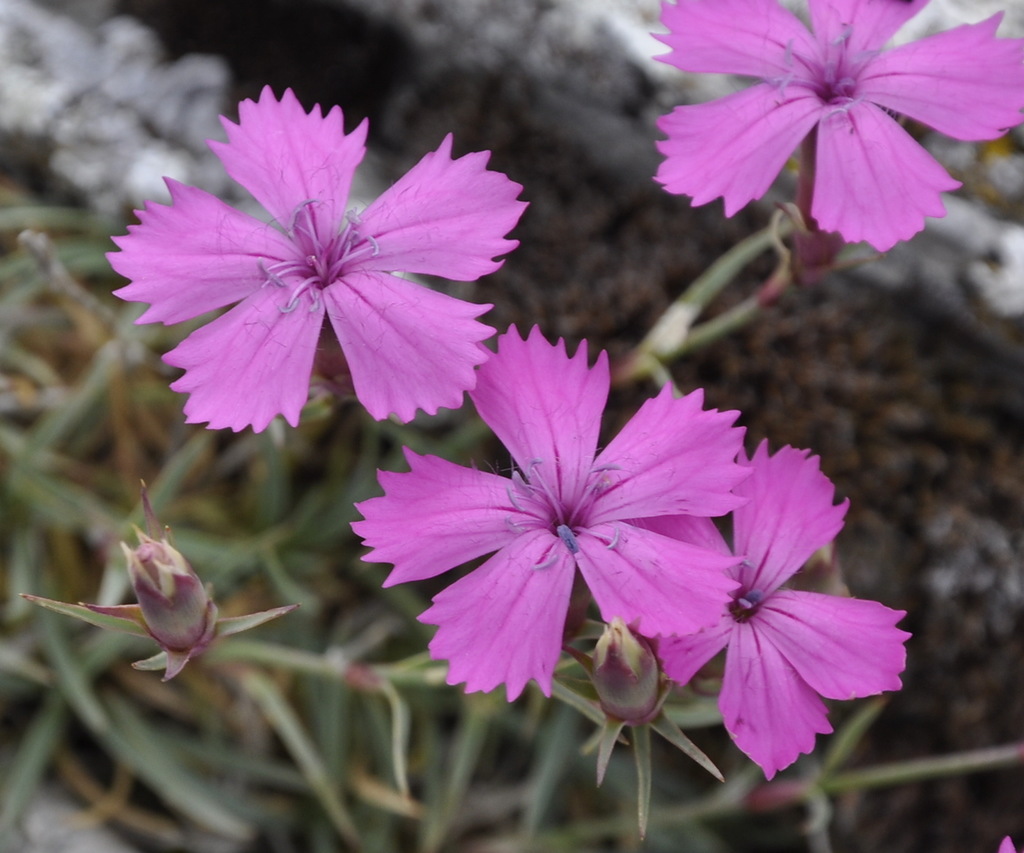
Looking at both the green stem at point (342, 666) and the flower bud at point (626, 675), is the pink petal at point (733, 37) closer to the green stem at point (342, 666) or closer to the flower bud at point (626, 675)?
the flower bud at point (626, 675)

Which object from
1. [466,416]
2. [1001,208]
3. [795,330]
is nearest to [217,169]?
[466,416]

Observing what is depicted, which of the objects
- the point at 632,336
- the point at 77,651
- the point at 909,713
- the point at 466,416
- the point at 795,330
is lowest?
the point at 77,651

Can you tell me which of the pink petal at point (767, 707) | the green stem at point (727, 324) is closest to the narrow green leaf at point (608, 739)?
the pink petal at point (767, 707)

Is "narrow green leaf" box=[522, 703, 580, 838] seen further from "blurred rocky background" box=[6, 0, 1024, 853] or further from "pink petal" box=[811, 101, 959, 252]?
"pink petal" box=[811, 101, 959, 252]

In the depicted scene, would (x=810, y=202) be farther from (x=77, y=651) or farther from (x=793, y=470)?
(x=77, y=651)

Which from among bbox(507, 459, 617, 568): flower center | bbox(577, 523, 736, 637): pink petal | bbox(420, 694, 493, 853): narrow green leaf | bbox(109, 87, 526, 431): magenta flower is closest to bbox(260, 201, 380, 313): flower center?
bbox(109, 87, 526, 431): magenta flower

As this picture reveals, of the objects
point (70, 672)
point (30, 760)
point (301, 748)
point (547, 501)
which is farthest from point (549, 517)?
point (30, 760)

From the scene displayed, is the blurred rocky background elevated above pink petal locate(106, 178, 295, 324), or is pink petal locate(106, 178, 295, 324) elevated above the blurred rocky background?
the blurred rocky background
